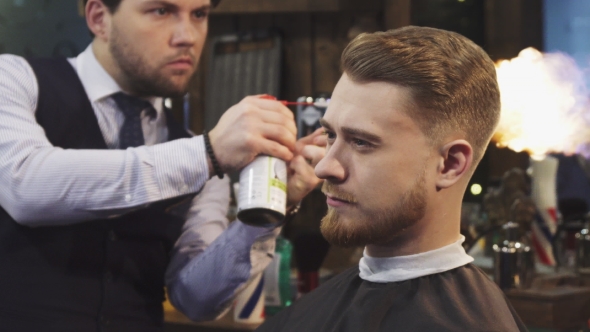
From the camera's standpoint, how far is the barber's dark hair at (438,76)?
133 centimetres

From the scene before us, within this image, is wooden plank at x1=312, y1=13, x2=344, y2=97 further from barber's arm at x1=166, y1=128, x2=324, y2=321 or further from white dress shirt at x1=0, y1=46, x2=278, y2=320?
white dress shirt at x1=0, y1=46, x2=278, y2=320

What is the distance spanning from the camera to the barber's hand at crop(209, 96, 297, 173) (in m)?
1.63

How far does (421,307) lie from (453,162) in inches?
10.7

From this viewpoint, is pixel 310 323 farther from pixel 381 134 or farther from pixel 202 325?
pixel 202 325

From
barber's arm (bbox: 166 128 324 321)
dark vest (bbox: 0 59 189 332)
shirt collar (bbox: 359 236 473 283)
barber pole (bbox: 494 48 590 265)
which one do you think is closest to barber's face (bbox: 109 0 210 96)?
dark vest (bbox: 0 59 189 332)

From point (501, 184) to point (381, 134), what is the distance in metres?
1.56

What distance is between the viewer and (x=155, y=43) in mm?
1915

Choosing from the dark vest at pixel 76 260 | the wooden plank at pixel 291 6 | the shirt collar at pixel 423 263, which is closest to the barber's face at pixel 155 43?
the dark vest at pixel 76 260

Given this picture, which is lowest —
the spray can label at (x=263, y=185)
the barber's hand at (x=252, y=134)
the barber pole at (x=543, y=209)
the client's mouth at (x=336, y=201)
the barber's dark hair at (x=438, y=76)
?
the barber pole at (x=543, y=209)

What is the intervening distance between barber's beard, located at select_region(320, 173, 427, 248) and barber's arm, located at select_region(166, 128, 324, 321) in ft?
1.24

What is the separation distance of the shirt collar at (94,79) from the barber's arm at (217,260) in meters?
0.42

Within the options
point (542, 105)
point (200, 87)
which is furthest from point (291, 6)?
point (542, 105)

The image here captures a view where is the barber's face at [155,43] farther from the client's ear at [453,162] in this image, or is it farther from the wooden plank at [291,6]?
the wooden plank at [291,6]

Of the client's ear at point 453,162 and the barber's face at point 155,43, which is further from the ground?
the barber's face at point 155,43
